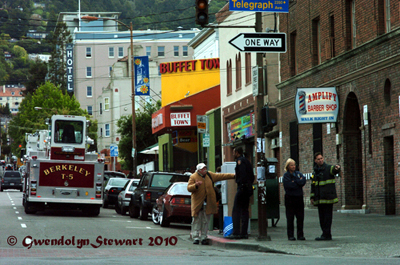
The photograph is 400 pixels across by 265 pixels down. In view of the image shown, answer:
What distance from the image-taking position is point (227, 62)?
131 ft

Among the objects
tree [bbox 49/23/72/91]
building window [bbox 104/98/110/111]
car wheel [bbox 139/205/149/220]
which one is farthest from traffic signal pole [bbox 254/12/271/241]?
tree [bbox 49/23/72/91]

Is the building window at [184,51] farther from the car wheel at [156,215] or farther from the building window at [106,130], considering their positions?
the car wheel at [156,215]

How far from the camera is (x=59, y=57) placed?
341 ft

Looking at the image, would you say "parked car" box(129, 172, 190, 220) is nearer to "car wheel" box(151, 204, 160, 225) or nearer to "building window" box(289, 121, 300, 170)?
"car wheel" box(151, 204, 160, 225)

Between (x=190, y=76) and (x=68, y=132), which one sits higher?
(x=190, y=76)

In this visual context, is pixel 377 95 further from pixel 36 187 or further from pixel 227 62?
pixel 227 62

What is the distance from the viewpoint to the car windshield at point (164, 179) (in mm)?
24219

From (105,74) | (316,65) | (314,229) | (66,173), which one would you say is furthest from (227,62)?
(105,74)

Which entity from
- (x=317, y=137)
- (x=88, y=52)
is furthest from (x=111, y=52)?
(x=317, y=137)

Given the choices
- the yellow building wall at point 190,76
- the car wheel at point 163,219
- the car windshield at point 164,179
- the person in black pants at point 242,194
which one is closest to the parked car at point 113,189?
the car windshield at point 164,179

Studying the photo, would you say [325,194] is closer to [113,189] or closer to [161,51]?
[113,189]

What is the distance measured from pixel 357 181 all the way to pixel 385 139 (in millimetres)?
3201

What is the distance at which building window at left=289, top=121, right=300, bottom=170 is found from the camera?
29519 mm

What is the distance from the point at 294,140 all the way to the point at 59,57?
258 feet
